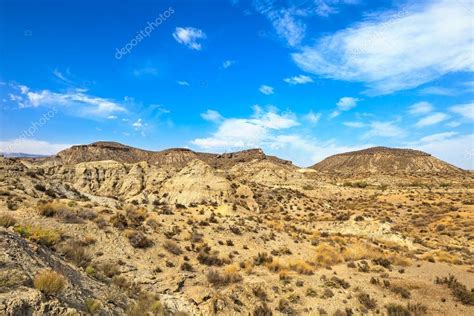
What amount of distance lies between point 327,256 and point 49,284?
18142mm

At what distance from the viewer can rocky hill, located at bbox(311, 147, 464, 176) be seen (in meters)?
143

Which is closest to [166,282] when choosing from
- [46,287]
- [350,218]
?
[46,287]

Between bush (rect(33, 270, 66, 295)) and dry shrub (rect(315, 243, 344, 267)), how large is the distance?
53.0 ft

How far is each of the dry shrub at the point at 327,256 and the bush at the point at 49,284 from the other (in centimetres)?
1616

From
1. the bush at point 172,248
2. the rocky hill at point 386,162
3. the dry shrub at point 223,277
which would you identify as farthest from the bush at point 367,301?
the rocky hill at point 386,162

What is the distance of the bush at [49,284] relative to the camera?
310 inches

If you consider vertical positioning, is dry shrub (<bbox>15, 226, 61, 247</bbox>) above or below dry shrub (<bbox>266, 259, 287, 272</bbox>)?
above

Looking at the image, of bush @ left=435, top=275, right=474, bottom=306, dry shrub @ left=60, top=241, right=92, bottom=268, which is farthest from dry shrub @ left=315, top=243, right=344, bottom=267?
dry shrub @ left=60, top=241, right=92, bottom=268

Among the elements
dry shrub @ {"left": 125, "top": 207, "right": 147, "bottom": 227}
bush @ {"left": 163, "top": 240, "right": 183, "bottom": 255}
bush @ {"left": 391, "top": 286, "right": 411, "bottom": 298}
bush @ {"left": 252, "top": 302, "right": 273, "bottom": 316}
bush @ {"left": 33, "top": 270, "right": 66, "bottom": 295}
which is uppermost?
dry shrub @ {"left": 125, "top": 207, "right": 147, "bottom": 227}

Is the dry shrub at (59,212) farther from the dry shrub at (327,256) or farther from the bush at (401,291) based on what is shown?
the bush at (401,291)

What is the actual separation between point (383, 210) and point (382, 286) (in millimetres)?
35248

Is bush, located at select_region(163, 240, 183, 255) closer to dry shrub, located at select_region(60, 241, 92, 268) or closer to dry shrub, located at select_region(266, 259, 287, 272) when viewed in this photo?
dry shrub, located at select_region(60, 241, 92, 268)

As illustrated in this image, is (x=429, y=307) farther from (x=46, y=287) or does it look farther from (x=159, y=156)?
(x=159, y=156)

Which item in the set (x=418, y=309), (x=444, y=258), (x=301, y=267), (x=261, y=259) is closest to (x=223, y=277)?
(x=261, y=259)
